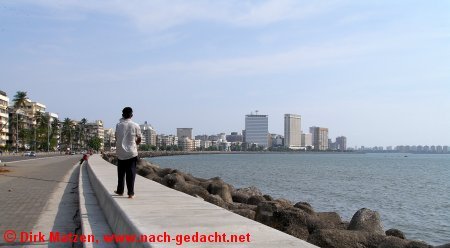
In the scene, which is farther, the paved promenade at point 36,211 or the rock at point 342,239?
the paved promenade at point 36,211

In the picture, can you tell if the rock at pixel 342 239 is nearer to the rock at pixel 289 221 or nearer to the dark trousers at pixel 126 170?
the rock at pixel 289 221

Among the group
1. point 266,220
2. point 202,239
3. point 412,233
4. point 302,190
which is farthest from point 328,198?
point 202,239

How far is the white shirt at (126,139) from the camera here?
7852 mm

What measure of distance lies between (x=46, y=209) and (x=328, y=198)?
20860 mm

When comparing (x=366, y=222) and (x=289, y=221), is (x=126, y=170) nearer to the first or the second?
(x=289, y=221)

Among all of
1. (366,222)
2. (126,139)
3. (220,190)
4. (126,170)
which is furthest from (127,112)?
(220,190)

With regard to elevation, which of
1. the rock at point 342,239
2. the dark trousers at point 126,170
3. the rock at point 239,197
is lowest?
the rock at point 239,197

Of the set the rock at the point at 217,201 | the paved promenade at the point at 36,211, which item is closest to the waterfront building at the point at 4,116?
the paved promenade at the point at 36,211

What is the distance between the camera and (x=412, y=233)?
16891 mm

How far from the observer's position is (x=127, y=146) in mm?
7855

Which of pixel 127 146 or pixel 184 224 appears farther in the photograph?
pixel 127 146

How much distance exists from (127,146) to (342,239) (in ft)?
12.0

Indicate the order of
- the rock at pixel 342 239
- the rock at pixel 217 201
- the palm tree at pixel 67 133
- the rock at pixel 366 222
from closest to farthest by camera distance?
the rock at pixel 342 239
the rock at pixel 366 222
the rock at pixel 217 201
the palm tree at pixel 67 133

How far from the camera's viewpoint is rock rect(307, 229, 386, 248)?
721 centimetres
